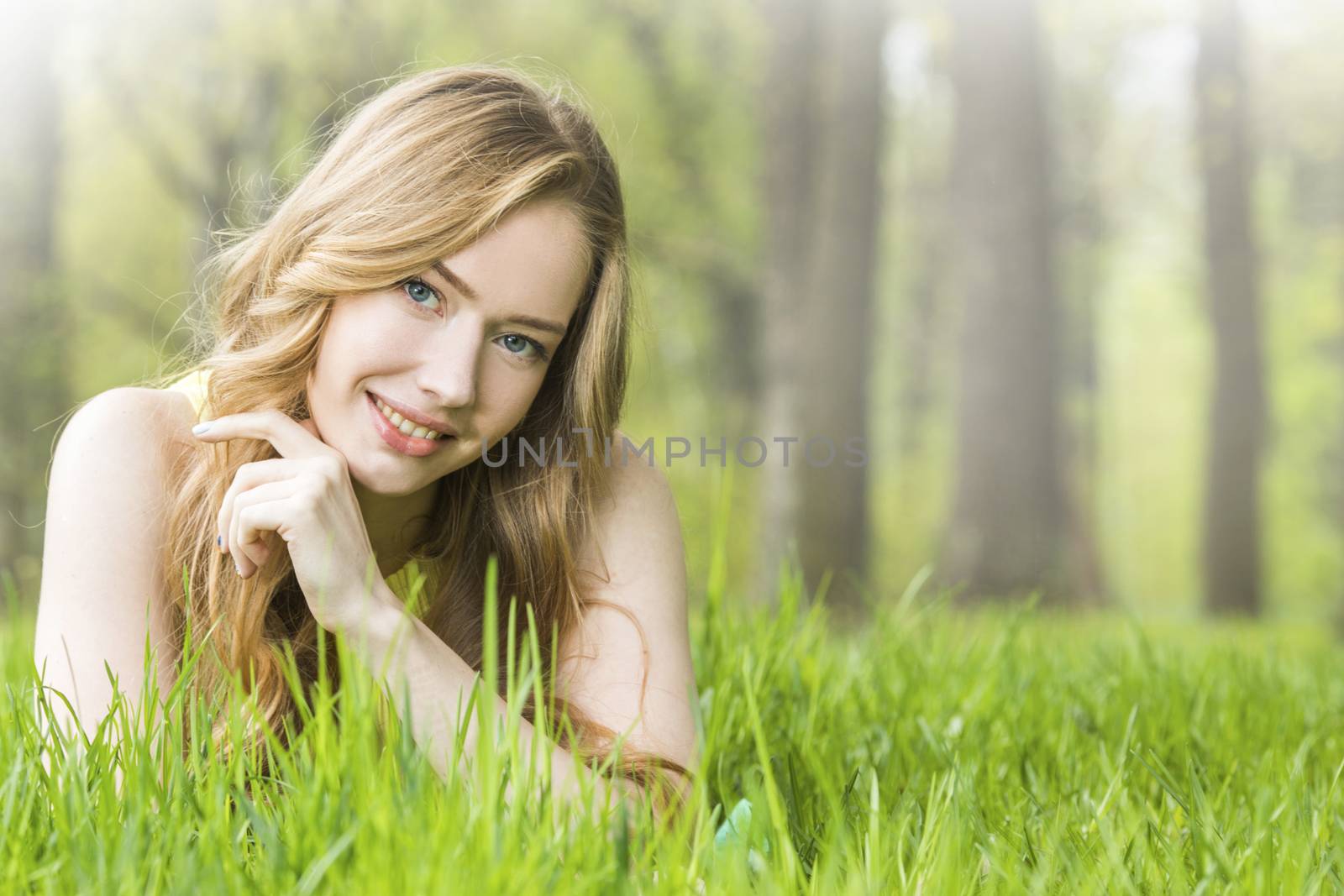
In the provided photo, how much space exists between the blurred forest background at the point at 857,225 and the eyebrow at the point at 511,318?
458 mm

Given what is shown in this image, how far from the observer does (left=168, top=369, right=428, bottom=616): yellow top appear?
2291mm

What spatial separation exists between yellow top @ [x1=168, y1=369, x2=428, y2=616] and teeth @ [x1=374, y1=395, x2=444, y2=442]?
0.25m

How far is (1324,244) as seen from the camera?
1762 centimetres

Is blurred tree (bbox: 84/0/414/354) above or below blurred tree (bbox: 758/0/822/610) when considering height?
above

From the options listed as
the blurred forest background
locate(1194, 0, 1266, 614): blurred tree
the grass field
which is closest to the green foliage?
the grass field

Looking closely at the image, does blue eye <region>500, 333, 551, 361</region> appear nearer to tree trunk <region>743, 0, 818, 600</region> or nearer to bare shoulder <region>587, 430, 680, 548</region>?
bare shoulder <region>587, 430, 680, 548</region>

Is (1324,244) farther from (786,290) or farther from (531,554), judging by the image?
(531,554)

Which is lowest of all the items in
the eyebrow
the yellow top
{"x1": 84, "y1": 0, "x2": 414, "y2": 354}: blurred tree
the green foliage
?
the green foliage

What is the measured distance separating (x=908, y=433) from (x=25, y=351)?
18688 mm

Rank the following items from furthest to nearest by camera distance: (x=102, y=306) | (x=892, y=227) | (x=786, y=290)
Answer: (x=892, y=227) → (x=102, y=306) → (x=786, y=290)

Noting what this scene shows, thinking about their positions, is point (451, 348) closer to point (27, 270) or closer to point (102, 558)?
point (102, 558)

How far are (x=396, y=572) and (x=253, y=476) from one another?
2.24 feet

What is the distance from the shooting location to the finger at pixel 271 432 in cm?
194

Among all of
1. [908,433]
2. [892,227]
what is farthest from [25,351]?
[908,433]
